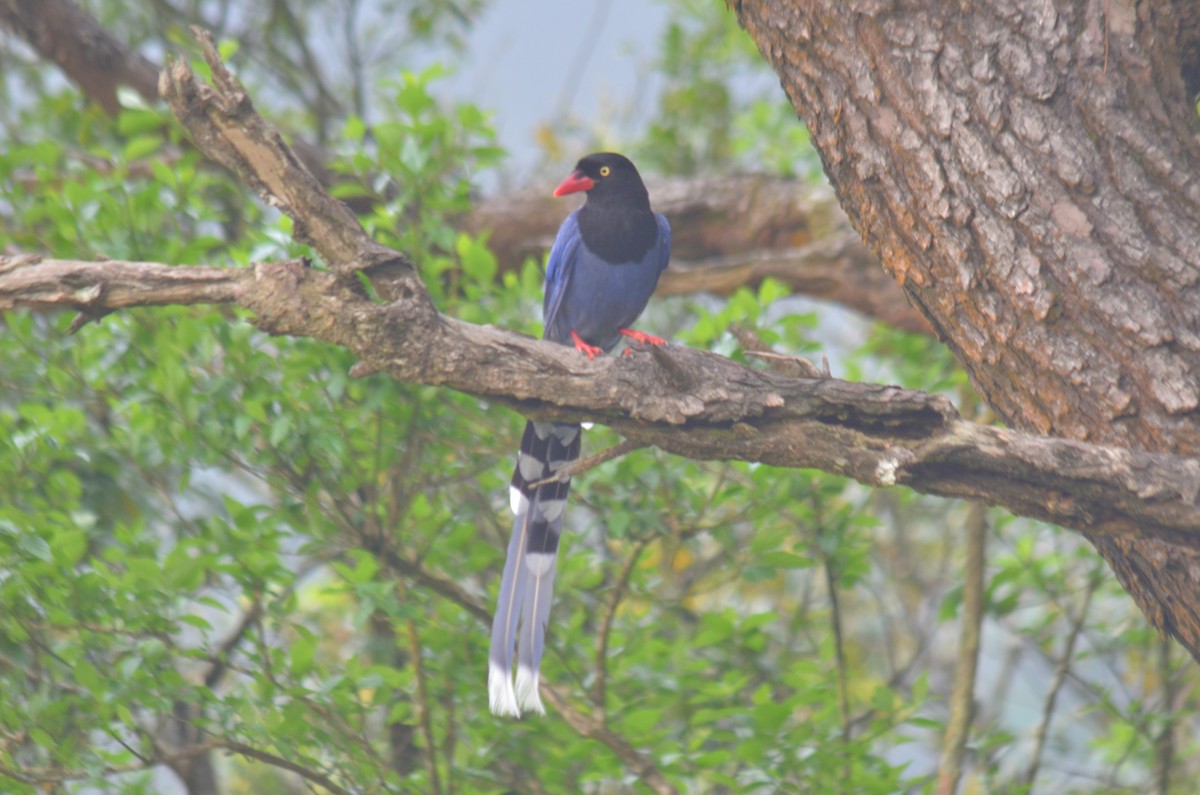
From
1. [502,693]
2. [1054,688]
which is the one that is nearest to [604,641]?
[502,693]

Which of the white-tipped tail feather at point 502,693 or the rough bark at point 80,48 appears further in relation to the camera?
the rough bark at point 80,48

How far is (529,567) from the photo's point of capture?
3.49 m

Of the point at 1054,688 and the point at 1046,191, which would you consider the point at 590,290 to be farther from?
the point at 1054,688

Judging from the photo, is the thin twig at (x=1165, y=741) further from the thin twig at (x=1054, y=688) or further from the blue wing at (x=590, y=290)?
the blue wing at (x=590, y=290)

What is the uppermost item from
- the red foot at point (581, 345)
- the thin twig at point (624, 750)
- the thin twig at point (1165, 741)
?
the red foot at point (581, 345)

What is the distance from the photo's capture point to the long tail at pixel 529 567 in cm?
329

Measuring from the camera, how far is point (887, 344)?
5.04 m

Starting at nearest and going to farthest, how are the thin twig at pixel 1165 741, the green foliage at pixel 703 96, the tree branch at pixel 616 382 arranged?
the tree branch at pixel 616 382 < the thin twig at pixel 1165 741 < the green foliage at pixel 703 96

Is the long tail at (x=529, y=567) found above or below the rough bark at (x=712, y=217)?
below

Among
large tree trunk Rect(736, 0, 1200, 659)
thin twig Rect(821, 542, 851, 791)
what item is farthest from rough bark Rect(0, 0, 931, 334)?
large tree trunk Rect(736, 0, 1200, 659)

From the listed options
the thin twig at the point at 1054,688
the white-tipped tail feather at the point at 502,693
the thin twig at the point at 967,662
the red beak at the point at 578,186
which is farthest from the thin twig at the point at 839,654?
the red beak at the point at 578,186

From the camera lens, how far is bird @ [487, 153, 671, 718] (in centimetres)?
337

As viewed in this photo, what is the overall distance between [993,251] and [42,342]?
289 cm

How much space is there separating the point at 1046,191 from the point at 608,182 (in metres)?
1.95
